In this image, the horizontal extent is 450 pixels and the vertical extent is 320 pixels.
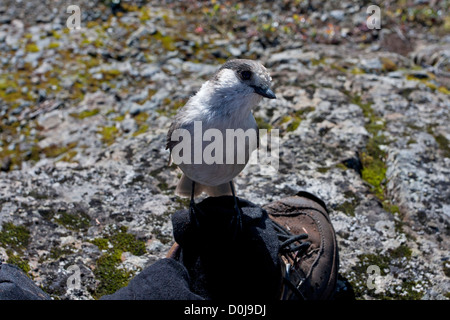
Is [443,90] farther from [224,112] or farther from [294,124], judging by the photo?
[224,112]

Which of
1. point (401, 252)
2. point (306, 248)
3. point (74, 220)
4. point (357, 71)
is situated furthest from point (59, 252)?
point (357, 71)

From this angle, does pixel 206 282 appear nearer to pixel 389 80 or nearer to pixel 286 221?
pixel 286 221

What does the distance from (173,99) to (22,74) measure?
9.46 feet

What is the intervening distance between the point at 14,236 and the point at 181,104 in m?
3.21

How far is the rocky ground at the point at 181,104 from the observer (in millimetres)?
4207

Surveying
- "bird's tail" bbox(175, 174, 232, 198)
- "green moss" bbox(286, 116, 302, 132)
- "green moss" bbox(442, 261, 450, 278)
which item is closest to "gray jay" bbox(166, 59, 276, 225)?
"bird's tail" bbox(175, 174, 232, 198)

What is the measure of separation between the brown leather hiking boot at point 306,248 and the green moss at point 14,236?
2335mm

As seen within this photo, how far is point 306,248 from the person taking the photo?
149 inches

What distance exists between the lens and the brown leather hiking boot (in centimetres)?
349

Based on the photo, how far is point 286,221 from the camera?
4.14m

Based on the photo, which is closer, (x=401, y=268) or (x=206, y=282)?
(x=206, y=282)

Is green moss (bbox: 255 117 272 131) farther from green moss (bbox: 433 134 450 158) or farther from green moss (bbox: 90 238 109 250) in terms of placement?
green moss (bbox: 90 238 109 250)

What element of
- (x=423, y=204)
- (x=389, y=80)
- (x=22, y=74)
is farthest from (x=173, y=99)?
(x=423, y=204)

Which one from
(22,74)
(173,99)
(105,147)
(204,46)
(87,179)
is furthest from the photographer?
(204,46)
